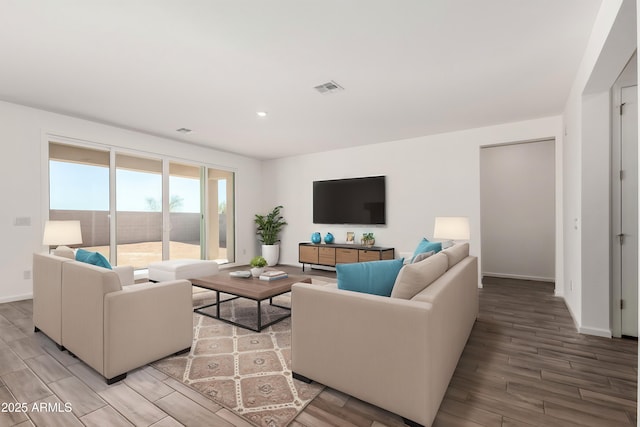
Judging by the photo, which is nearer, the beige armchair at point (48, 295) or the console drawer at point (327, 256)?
the beige armchair at point (48, 295)

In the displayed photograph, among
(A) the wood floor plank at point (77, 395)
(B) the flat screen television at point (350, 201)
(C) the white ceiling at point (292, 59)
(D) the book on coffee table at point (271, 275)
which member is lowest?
(A) the wood floor plank at point (77, 395)

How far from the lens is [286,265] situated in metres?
6.98

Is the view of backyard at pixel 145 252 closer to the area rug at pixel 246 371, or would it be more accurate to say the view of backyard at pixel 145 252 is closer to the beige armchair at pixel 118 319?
the area rug at pixel 246 371

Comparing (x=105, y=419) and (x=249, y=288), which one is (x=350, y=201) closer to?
(x=249, y=288)

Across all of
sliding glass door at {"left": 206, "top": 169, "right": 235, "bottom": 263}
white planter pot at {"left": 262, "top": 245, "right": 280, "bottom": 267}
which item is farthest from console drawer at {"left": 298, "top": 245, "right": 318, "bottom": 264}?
sliding glass door at {"left": 206, "top": 169, "right": 235, "bottom": 263}

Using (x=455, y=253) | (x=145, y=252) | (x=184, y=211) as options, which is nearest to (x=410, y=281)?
(x=455, y=253)

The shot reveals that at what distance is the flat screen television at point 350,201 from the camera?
18.6ft

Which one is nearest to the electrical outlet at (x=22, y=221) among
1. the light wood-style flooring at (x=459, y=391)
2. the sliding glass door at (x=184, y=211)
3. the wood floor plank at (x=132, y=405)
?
the light wood-style flooring at (x=459, y=391)

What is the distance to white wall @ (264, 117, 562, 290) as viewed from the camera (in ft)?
15.6

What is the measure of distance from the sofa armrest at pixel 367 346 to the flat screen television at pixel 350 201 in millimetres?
3959

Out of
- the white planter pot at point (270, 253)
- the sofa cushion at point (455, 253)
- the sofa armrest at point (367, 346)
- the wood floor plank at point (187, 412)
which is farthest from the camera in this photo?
the white planter pot at point (270, 253)

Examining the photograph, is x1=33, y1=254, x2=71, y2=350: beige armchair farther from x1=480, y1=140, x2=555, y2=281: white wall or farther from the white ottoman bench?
x1=480, y1=140, x2=555, y2=281: white wall

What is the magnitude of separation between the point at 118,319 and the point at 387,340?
1.70 metres

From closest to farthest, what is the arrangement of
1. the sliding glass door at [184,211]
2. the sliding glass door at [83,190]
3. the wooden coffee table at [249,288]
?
the wooden coffee table at [249,288] < the sliding glass door at [83,190] < the sliding glass door at [184,211]
